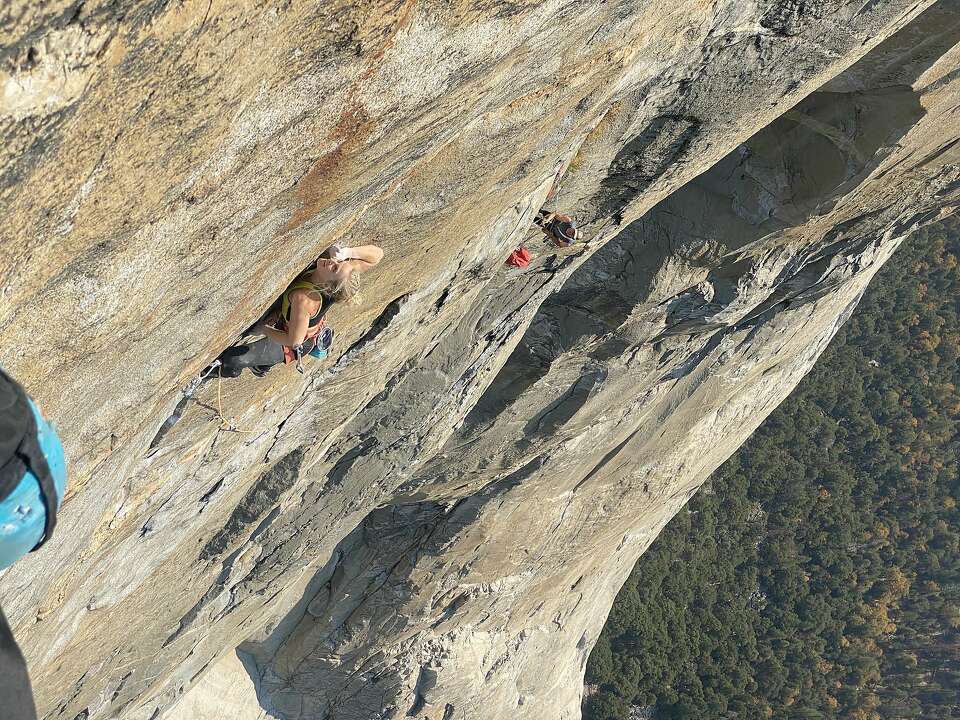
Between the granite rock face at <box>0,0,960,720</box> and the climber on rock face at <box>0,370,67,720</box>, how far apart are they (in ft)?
1.81

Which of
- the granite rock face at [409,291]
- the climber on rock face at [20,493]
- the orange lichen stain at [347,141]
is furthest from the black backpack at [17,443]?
the orange lichen stain at [347,141]

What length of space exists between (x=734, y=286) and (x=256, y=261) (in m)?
4.91

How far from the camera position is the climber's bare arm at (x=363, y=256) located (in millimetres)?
2979

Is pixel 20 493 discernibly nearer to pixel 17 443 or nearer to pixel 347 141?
pixel 17 443

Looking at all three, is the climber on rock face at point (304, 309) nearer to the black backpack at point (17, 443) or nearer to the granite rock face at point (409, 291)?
the granite rock face at point (409, 291)

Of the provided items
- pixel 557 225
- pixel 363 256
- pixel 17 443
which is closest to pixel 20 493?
pixel 17 443

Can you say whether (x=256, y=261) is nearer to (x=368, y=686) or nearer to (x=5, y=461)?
(x=5, y=461)

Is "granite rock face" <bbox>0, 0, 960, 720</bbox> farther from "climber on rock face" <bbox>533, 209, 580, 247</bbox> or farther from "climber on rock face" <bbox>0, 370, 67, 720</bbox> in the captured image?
"climber on rock face" <bbox>0, 370, 67, 720</bbox>

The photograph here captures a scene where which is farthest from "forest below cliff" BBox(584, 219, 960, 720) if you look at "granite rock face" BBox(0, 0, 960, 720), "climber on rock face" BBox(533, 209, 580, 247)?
"climber on rock face" BBox(533, 209, 580, 247)

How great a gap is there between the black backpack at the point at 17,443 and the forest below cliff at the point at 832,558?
23284mm

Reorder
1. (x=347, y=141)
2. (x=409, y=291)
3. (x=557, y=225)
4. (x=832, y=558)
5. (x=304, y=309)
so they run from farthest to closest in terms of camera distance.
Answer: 1. (x=832, y=558)
2. (x=557, y=225)
3. (x=409, y=291)
4. (x=304, y=309)
5. (x=347, y=141)

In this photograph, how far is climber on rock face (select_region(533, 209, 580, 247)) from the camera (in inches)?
177

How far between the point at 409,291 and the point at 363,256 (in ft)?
3.20

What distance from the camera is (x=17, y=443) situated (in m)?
1.18
